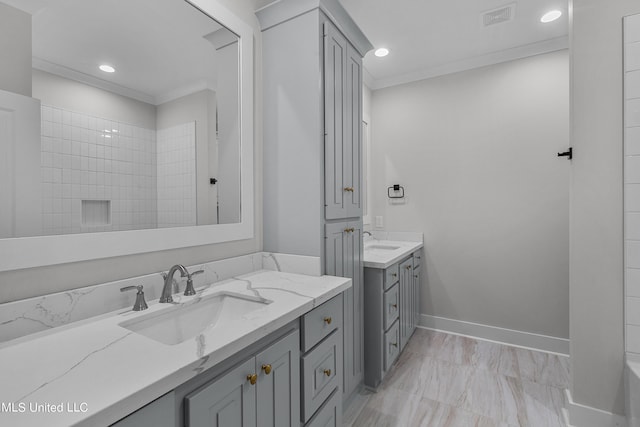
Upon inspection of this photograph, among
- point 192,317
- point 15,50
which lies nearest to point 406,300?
point 192,317

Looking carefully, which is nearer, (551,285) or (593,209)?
(593,209)

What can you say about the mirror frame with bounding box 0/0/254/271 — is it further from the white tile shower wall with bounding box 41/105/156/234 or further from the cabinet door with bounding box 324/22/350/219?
the cabinet door with bounding box 324/22/350/219

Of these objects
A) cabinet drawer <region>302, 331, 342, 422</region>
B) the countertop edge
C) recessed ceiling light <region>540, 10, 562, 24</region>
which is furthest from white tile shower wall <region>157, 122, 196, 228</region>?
recessed ceiling light <region>540, 10, 562, 24</region>

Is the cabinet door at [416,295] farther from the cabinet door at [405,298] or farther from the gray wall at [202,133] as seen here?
the gray wall at [202,133]

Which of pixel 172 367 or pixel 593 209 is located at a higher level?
pixel 593 209

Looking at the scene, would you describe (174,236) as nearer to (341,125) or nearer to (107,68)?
(107,68)

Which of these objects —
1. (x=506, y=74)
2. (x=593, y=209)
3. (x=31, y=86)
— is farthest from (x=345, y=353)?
(x=506, y=74)

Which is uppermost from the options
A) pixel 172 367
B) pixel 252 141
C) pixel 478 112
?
pixel 478 112

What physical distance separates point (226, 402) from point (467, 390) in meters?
1.88

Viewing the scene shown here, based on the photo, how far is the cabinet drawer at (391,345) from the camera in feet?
6.77

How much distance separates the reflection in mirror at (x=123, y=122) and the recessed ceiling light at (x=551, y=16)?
221cm

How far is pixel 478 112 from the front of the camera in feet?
9.08

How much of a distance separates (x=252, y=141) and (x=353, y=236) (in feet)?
2.77

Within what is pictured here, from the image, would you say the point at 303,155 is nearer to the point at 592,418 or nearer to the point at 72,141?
the point at 72,141
